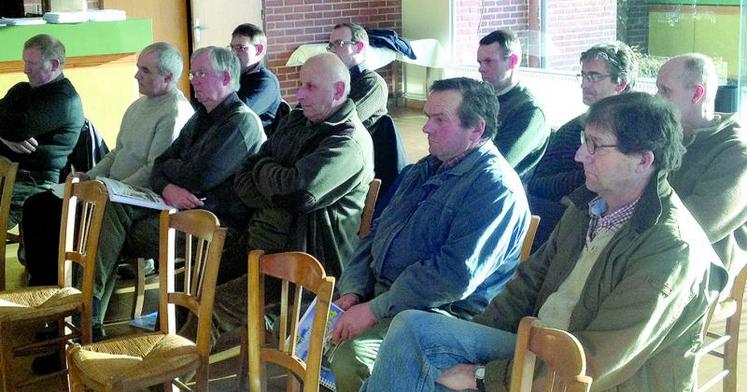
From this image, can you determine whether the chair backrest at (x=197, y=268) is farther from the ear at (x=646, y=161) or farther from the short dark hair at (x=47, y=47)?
the short dark hair at (x=47, y=47)

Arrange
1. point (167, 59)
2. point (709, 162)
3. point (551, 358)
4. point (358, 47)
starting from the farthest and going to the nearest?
point (358, 47) < point (167, 59) < point (709, 162) < point (551, 358)

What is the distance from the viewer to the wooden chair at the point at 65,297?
3121 mm

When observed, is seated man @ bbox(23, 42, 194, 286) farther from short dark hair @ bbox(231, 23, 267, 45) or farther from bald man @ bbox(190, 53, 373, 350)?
short dark hair @ bbox(231, 23, 267, 45)

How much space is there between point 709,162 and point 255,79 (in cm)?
277

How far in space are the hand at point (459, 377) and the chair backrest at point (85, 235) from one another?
145 cm

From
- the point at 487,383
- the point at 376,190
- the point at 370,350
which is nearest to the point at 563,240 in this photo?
the point at 487,383

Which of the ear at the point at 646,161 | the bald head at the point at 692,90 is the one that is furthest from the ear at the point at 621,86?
the ear at the point at 646,161

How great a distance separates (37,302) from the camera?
3.23m

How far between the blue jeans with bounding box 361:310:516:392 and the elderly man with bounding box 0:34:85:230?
2.97 metres

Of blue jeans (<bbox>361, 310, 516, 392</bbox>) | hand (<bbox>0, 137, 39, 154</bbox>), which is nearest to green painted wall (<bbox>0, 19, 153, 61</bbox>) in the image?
hand (<bbox>0, 137, 39, 154</bbox>)

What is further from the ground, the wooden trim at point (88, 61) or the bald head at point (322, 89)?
the wooden trim at point (88, 61)

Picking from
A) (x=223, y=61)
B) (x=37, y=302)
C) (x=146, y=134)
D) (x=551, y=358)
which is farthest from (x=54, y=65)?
(x=551, y=358)

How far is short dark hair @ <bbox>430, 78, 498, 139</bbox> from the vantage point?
110 inches

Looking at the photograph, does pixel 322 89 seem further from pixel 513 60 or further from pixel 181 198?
pixel 513 60
